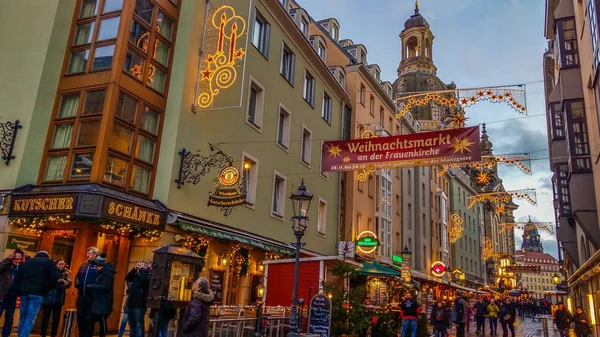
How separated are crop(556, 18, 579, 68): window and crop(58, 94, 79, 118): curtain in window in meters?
22.1

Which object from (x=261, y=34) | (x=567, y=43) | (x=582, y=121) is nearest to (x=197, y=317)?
(x=261, y=34)

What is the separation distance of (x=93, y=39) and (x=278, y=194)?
9790 mm

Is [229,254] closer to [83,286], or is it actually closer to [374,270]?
[374,270]

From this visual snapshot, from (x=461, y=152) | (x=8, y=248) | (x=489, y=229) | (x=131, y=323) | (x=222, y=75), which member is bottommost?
(x=131, y=323)

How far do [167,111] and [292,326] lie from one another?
25.3ft

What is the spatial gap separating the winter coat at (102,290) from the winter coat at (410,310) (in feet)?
29.2

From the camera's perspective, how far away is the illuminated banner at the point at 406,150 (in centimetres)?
1434

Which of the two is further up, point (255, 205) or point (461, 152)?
point (461, 152)

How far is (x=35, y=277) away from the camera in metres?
8.73

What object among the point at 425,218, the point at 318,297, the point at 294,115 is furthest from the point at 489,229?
the point at 318,297

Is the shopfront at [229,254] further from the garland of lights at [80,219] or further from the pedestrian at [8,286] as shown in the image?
the pedestrian at [8,286]

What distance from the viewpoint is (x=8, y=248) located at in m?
12.3

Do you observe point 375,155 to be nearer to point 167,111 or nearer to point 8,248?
point 167,111

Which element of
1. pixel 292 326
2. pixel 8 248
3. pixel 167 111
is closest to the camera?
pixel 292 326
